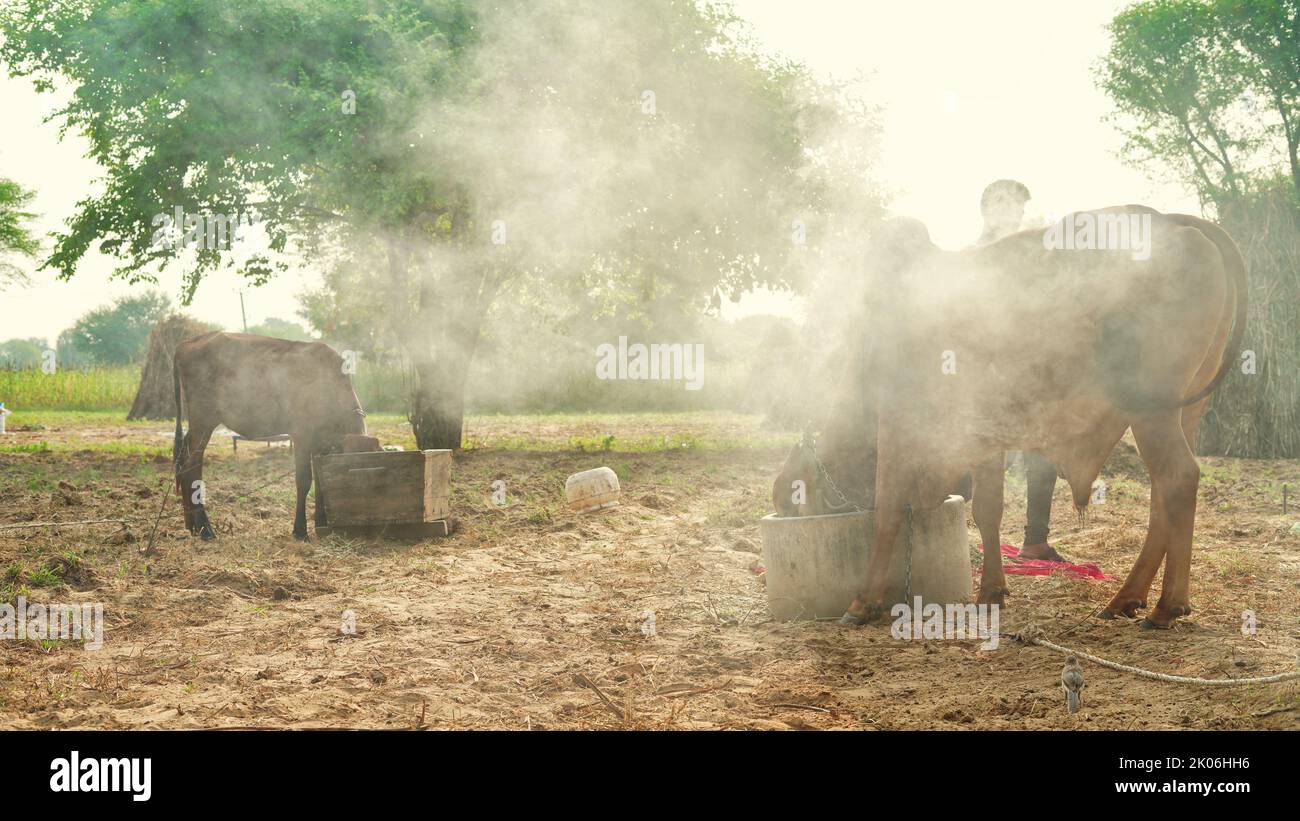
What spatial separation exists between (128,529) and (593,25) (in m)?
9.72

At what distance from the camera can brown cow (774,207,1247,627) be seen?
441cm

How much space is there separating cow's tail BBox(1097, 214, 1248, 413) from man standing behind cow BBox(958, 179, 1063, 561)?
1.37 metres

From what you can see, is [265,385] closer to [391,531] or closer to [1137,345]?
[391,531]

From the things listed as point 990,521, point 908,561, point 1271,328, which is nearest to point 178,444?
point 908,561

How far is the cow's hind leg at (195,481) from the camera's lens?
7.89 m

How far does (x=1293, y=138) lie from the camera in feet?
63.3

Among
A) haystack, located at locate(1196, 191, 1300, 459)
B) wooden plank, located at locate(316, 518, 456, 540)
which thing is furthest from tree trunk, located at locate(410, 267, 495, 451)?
haystack, located at locate(1196, 191, 1300, 459)

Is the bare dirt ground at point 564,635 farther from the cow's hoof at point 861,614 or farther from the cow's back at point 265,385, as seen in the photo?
the cow's back at point 265,385

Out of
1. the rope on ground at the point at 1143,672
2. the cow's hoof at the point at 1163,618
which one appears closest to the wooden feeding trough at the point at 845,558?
the rope on ground at the point at 1143,672

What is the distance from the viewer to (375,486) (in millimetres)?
7844

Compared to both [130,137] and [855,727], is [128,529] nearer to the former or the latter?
[855,727]

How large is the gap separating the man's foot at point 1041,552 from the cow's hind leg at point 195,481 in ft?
20.4

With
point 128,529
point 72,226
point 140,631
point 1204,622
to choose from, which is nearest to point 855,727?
point 1204,622

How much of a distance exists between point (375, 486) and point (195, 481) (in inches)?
64.3
